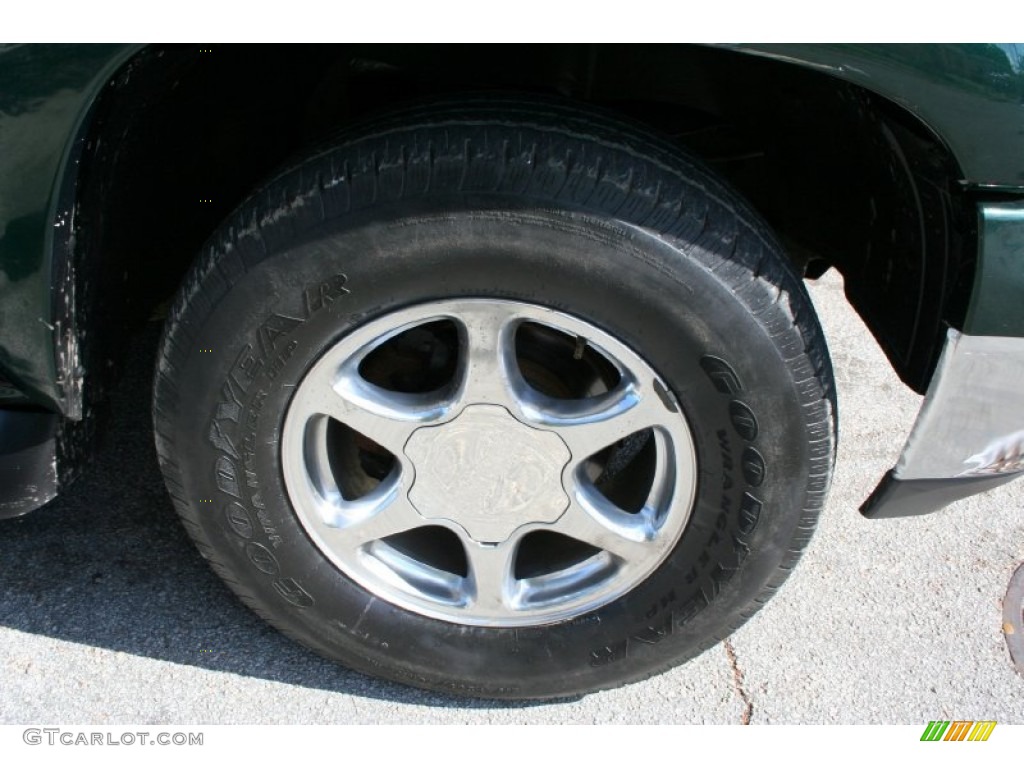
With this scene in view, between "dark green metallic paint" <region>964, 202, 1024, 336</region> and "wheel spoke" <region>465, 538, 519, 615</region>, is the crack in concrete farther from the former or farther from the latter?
"dark green metallic paint" <region>964, 202, 1024, 336</region>

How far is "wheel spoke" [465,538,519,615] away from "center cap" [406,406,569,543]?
0.08 feet

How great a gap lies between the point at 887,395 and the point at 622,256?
178 cm

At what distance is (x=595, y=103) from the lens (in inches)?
78.7

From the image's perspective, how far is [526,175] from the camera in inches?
63.4

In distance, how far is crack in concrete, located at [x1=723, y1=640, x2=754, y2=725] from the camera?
7.07 feet

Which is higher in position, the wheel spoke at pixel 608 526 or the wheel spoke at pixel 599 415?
the wheel spoke at pixel 599 415

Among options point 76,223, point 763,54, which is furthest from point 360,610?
point 763,54

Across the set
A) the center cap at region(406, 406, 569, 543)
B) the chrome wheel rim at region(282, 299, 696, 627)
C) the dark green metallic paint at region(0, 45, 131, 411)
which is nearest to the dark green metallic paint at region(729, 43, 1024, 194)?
the chrome wheel rim at region(282, 299, 696, 627)

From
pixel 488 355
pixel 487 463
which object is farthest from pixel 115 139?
pixel 487 463

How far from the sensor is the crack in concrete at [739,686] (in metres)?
2.15

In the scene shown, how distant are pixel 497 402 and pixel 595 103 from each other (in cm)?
66

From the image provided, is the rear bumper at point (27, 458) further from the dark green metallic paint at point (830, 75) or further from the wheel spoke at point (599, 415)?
the wheel spoke at point (599, 415)
